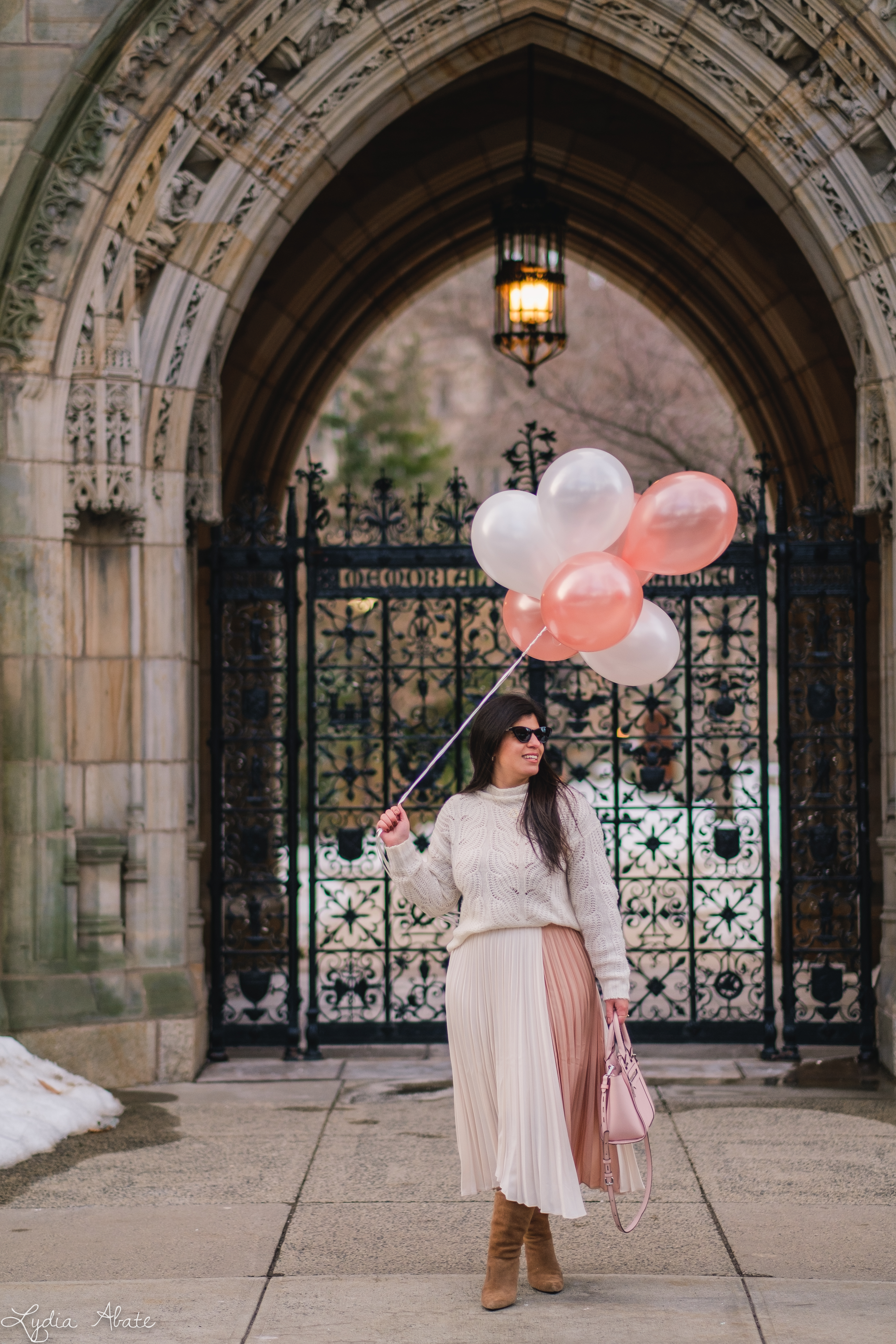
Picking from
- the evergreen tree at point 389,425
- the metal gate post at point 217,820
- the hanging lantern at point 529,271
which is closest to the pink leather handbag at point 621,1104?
the metal gate post at point 217,820

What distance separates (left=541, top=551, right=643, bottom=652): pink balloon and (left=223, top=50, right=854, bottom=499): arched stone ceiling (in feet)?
21.1

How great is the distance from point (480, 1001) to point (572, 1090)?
0.36 m

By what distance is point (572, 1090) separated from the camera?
4.43 m

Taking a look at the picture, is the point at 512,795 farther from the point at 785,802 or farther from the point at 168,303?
the point at 168,303

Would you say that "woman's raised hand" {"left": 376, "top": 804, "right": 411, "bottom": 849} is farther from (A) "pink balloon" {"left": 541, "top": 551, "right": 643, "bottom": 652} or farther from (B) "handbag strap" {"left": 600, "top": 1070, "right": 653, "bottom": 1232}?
(B) "handbag strap" {"left": 600, "top": 1070, "right": 653, "bottom": 1232}

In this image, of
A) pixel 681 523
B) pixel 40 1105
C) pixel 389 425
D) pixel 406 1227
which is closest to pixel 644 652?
pixel 681 523

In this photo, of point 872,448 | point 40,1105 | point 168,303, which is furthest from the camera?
point 872,448

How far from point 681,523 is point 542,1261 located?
2281mm

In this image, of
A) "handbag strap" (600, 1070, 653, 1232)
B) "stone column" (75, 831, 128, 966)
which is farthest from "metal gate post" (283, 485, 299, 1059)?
"handbag strap" (600, 1070, 653, 1232)

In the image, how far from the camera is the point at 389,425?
3180cm

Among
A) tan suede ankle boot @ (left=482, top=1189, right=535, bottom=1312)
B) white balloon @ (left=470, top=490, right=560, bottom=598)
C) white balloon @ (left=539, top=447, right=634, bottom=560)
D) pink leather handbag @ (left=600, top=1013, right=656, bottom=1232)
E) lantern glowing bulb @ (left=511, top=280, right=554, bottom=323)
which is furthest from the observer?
lantern glowing bulb @ (left=511, top=280, right=554, bottom=323)

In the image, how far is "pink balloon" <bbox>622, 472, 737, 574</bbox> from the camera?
4812mm

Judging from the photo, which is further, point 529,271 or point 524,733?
point 529,271

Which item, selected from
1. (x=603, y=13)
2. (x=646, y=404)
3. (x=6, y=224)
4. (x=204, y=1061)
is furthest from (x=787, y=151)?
(x=646, y=404)
